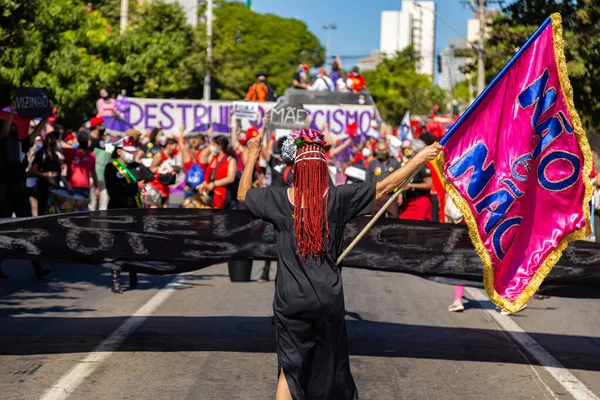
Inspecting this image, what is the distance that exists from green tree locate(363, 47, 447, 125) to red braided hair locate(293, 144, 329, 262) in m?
77.1

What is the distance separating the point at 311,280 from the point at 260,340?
382cm

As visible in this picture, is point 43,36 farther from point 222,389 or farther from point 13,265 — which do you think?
point 222,389

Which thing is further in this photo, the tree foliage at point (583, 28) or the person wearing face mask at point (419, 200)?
the tree foliage at point (583, 28)

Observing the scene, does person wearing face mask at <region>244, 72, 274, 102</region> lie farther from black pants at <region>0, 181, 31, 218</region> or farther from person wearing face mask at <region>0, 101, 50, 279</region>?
black pants at <region>0, 181, 31, 218</region>

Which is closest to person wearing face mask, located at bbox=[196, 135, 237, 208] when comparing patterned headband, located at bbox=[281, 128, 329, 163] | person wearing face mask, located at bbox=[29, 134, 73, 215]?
person wearing face mask, located at bbox=[29, 134, 73, 215]

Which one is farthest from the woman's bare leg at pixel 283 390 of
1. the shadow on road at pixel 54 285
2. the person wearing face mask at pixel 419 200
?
the person wearing face mask at pixel 419 200

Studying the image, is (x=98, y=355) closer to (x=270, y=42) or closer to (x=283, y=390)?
(x=283, y=390)

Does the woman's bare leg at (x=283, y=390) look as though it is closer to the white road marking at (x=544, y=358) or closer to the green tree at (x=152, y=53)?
the white road marking at (x=544, y=358)

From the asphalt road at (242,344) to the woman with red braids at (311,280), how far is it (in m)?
1.72

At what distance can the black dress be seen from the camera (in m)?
5.68

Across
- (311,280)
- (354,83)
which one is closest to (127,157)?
(311,280)

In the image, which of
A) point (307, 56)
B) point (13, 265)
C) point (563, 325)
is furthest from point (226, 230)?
point (307, 56)

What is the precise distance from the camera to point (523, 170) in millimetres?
7289

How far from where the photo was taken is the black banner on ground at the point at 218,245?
27.1 ft
